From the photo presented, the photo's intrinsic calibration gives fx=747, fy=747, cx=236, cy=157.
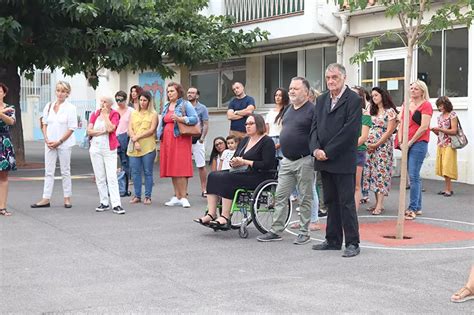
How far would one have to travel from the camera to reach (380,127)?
10.9 metres

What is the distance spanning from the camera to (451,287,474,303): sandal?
595 cm

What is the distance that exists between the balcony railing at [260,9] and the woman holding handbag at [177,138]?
749 centimetres

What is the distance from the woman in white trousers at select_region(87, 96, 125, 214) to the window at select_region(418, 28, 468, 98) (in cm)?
732

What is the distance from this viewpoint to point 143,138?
12.0 m

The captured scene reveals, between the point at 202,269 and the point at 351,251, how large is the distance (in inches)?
65.6

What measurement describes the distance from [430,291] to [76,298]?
2.96 m

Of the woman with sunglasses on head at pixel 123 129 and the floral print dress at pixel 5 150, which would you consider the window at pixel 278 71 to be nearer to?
the woman with sunglasses on head at pixel 123 129

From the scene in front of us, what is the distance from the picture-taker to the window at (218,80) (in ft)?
74.4

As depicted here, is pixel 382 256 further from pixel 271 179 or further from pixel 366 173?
pixel 366 173

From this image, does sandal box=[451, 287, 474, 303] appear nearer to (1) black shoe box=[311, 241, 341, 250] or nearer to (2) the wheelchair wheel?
(1) black shoe box=[311, 241, 341, 250]

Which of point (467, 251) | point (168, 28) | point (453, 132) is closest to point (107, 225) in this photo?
point (467, 251)

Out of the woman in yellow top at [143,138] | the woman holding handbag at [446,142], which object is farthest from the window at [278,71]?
the woman in yellow top at [143,138]

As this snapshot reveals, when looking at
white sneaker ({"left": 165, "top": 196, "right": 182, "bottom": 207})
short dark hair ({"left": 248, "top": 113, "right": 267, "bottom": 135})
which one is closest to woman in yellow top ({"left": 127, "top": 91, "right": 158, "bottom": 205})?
white sneaker ({"left": 165, "top": 196, "right": 182, "bottom": 207})

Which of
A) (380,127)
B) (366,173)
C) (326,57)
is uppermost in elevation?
(326,57)
